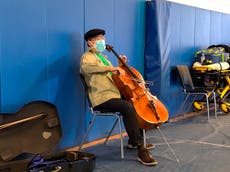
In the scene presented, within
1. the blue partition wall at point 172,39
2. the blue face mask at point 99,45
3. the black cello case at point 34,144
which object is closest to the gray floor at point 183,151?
the black cello case at point 34,144

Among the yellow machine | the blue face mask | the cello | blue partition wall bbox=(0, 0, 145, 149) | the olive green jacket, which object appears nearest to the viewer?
blue partition wall bbox=(0, 0, 145, 149)

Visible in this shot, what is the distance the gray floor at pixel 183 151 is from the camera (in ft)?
9.78

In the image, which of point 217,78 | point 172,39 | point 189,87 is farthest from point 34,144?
point 217,78

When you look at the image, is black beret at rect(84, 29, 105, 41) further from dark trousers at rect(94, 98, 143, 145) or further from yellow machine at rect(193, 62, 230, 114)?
yellow machine at rect(193, 62, 230, 114)

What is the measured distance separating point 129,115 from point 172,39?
2.28 metres

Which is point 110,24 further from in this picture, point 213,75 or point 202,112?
point 202,112

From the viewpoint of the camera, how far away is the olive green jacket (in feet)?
10.5

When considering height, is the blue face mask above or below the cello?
above

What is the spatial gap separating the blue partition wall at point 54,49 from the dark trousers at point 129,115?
1.76 ft

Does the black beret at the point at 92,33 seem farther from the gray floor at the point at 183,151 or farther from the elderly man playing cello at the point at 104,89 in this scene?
the gray floor at the point at 183,151

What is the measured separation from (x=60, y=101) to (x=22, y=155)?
73 centimetres

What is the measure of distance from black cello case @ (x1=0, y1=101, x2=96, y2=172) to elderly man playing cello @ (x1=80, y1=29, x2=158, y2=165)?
467mm

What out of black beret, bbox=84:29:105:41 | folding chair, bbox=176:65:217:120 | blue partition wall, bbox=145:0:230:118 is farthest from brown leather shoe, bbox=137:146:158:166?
A: folding chair, bbox=176:65:217:120

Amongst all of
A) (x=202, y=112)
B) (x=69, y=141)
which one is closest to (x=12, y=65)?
(x=69, y=141)
